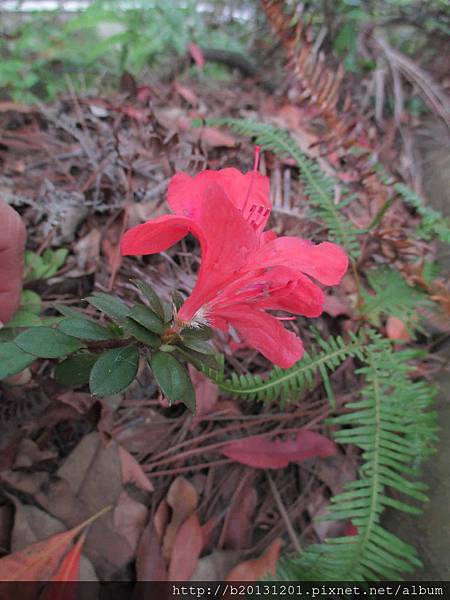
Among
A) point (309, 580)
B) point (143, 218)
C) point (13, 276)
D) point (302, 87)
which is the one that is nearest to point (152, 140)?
point (143, 218)

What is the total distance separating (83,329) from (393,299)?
1103mm

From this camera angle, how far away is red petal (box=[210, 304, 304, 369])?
42.9 inches

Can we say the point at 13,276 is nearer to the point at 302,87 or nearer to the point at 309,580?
the point at 309,580

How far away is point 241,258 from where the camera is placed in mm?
975

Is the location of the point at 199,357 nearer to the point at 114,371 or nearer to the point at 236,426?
the point at 114,371

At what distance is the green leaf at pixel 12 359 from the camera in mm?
1055

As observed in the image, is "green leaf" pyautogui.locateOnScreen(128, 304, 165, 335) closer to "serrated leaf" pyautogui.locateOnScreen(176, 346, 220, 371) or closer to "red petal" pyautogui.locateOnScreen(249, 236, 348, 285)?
"serrated leaf" pyautogui.locateOnScreen(176, 346, 220, 371)

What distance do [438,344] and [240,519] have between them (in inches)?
37.9

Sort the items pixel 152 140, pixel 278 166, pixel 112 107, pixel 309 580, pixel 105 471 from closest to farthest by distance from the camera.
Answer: pixel 309 580
pixel 105 471
pixel 152 140
pixel 278 166
pixel 112 107

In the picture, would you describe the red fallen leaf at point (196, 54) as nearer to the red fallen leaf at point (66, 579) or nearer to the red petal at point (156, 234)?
the red petal at point (156, 234)

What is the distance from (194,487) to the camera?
61.2 inches

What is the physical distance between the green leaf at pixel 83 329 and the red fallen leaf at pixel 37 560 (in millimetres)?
650

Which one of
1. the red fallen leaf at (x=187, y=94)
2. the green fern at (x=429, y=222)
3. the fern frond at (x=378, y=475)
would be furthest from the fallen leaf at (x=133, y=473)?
the red fallen leaf at (x=187, y=94)

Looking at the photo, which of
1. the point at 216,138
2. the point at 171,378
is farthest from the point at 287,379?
the point at 216,138
